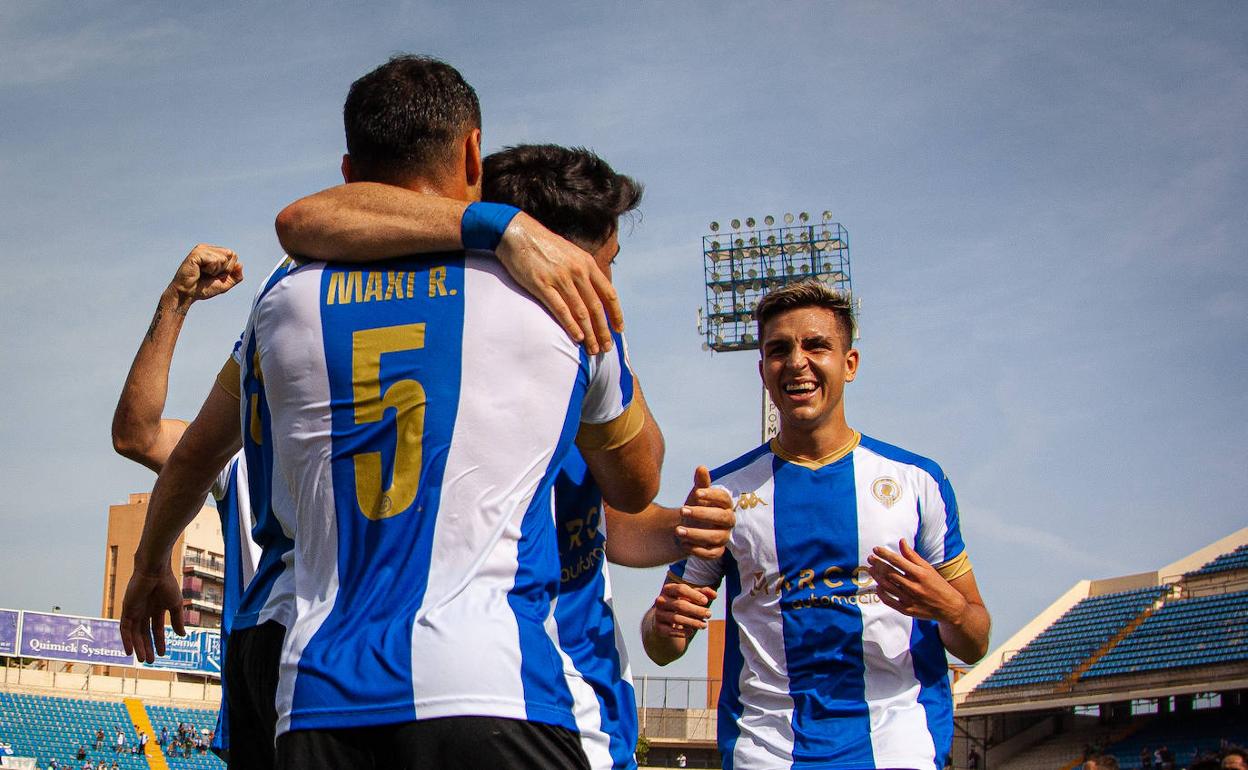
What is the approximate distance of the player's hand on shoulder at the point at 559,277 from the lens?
2.77 meters

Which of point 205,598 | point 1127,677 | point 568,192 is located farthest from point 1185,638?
point 205,598

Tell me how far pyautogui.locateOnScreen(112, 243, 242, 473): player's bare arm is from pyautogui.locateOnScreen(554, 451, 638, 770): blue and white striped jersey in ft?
5.09

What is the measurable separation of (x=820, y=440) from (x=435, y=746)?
3.54 meters

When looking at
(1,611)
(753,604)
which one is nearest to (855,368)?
(753,604)

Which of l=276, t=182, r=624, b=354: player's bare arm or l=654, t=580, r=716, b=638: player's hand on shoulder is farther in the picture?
l=654, t=580, r=716, b=638: player's hand on shoulder

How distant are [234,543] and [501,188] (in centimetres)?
242

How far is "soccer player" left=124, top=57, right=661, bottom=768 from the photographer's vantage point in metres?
2.51

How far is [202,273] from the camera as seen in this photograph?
4.42 metres

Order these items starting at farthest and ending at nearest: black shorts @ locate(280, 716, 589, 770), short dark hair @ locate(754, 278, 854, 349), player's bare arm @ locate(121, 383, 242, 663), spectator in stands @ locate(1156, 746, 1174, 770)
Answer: spectator in stands @ locate(1156, 746, 1174, 770) → short dark hair @ locate(754, 278, 854, 349) → player's bare arm @ locate(121, 383, 242, 663) → black shorts @ locate(280, 716, 589, 770)

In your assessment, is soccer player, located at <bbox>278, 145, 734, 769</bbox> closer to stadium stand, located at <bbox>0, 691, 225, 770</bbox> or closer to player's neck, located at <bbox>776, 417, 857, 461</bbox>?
player's neck, located at <bbox>776, 417, 857, 461</bbox>

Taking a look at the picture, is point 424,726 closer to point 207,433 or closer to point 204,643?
point 207,433

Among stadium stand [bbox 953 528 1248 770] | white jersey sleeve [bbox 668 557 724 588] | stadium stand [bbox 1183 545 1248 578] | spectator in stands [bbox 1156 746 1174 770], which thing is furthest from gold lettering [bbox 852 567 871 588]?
stadium stand [bbox 1183 545 1248 578]

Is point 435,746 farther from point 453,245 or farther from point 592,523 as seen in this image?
point 592,523

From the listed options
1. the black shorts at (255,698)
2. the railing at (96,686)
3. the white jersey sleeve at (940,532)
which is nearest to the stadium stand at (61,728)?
the railing at (96,686)
